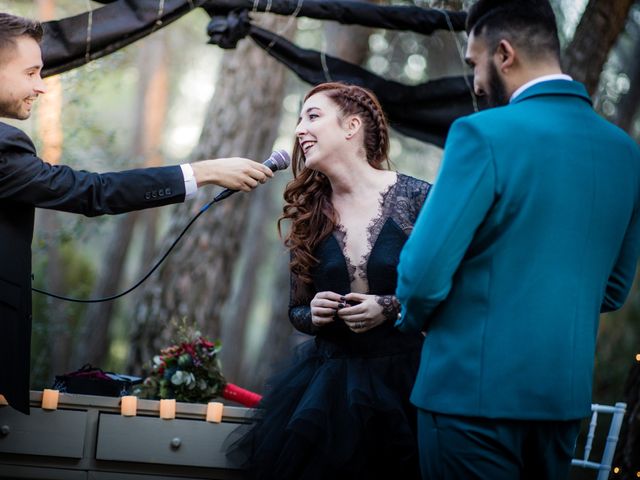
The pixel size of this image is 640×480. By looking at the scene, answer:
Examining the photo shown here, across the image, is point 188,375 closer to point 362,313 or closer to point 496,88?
point 362,313

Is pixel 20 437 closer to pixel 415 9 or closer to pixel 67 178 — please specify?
pixel 67 178

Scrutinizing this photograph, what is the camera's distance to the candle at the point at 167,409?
3592 mm

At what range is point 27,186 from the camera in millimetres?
2941

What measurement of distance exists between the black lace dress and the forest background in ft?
2.12

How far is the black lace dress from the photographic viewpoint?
116 inches

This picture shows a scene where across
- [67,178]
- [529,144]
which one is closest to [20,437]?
[67,178]

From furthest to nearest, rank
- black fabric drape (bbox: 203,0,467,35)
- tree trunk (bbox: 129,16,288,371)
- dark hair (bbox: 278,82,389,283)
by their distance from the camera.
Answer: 1. tree trunk (bbox: 129,16,288,371)
2. black fabric drape (bbox: 203,0,467,35)
3. dark hair (bbox: 278,82,389,283)

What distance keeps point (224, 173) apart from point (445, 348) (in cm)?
131

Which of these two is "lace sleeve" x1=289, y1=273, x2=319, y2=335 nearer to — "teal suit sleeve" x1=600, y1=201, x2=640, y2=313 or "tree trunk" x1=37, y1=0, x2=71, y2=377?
"teal suit sleeve" x1=600, y1=201, x2=640, y2=313

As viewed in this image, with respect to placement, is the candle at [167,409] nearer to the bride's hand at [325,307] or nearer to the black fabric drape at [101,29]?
the bride's hand at [325,307]

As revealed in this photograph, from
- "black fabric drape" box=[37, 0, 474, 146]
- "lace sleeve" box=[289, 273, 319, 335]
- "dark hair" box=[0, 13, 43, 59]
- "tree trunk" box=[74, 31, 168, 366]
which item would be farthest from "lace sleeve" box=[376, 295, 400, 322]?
"tree trunk" box=[74, 31, 168, 366]

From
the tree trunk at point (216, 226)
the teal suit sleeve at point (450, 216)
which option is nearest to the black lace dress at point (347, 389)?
the teal suit sleeve at point (450, 216)

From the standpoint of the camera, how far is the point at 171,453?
357cm

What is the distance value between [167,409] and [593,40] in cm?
394
